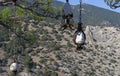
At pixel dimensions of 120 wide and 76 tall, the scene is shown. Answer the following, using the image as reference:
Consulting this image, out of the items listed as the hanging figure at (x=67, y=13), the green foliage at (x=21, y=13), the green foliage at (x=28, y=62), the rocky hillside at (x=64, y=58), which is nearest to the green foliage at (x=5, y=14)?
the green foliage at (x=21, y=13)

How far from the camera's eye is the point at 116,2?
1533cm

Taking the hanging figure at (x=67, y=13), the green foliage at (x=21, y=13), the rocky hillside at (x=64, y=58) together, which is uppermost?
the hanging figure at (x=67, y=13)

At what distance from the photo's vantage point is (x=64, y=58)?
12194 cm

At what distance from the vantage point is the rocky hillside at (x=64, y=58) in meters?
110

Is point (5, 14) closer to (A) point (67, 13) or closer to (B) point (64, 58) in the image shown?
(A) point (67, 13)

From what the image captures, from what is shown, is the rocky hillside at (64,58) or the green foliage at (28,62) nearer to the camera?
the green foliage at (28,62)

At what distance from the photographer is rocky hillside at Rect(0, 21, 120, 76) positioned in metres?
110

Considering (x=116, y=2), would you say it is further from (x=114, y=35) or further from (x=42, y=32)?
(x=114, y=35)

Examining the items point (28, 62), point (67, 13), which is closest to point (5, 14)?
point (67, 13)

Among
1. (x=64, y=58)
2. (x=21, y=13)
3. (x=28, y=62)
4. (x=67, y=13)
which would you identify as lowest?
(x=64, y=58)

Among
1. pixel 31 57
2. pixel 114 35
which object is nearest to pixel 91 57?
pixel 31 57

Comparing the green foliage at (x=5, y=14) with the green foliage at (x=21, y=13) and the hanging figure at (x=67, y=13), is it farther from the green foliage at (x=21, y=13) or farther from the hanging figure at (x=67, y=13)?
the hanging figure at (x=67, y=13)

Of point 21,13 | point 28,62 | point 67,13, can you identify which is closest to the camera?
point 67,13

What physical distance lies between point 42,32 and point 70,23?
11955 cm
